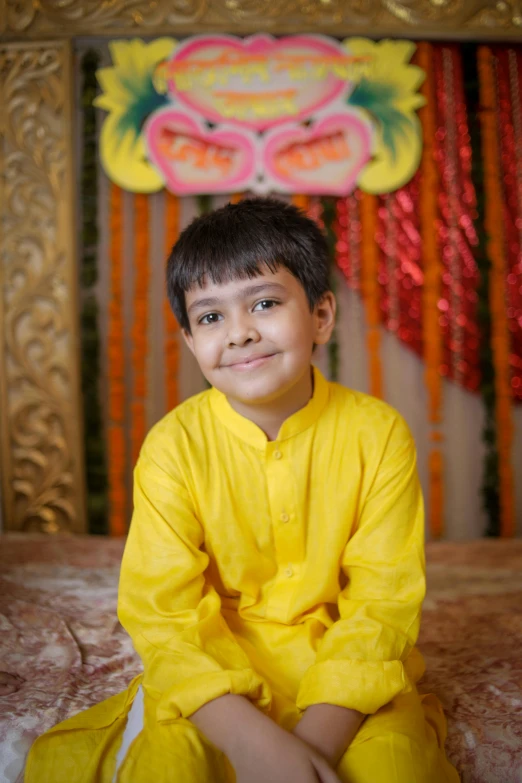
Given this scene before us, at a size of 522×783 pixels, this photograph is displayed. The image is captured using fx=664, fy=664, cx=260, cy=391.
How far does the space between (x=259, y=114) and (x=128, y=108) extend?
21.8 inches

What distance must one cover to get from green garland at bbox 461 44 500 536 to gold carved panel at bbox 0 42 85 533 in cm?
171

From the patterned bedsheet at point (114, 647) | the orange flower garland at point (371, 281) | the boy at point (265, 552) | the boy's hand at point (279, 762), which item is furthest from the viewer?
the orange flower garland at point (371, 281)

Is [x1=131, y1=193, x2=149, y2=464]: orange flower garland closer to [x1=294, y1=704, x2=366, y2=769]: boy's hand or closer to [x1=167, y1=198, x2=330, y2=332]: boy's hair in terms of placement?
[x1=167, y1=198, x2=330, y2=332]: boy's hair

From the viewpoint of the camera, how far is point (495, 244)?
2869 millimetres

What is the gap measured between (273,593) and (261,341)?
→ 472 mm

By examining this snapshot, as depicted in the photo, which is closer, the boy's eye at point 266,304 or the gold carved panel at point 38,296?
the boy's eye at point 266,304

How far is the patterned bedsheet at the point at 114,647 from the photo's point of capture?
1.11m

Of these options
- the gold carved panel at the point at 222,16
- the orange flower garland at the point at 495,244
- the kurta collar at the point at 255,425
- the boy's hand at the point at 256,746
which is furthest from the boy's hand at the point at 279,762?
the gold carved panel at the point at 222,16

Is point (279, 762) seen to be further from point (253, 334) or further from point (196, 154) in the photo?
point (196, 154)

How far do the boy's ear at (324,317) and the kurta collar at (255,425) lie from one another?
10 centimetres

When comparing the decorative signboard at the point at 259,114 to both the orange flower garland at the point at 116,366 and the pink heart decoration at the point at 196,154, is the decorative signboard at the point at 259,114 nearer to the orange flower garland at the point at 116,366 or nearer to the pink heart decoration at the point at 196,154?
the pink heart decoration at the point at 196,154

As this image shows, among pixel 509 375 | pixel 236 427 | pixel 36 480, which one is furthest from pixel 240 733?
pixel 509 375

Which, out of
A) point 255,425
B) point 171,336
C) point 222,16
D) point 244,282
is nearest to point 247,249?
point 244,282

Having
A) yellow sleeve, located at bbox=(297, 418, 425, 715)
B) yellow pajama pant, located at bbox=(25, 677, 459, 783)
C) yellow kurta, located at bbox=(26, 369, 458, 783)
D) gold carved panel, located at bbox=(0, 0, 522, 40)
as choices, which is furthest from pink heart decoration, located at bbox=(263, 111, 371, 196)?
yellow pajama pant, located at bbox=(25, 677, 459, 783)
